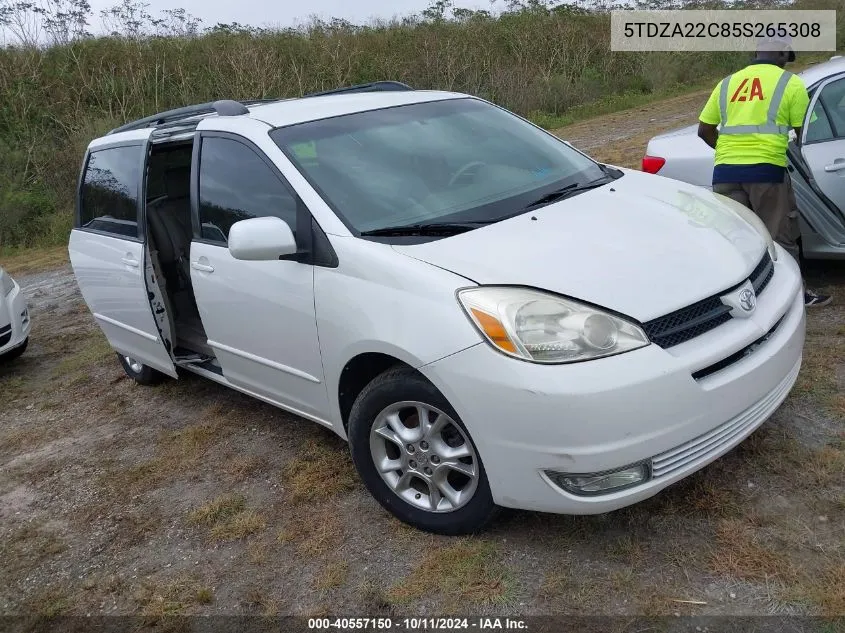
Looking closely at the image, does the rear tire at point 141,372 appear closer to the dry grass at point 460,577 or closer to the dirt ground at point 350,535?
the dirt ground at point 350,535

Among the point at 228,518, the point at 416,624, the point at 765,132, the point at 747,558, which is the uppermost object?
the point at 765,132

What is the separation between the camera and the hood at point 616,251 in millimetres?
2707

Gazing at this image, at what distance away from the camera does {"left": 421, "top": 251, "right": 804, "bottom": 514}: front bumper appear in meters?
2.50

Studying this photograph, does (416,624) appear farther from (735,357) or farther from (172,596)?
(735,357)

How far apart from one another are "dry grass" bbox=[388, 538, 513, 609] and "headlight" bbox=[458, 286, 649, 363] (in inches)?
33.8

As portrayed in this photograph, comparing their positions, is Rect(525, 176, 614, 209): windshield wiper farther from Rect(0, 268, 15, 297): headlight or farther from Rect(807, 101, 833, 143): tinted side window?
Rect(0, 268, 15, 297): headlight

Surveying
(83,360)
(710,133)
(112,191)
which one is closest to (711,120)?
(710,133)

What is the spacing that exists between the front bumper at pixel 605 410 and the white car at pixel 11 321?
492 centimetres

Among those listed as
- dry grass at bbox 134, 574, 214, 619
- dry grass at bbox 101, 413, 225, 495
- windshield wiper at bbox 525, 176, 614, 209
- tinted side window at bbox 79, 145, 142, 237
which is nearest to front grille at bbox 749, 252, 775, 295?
windshield wiper at bbox 525, 176, 614, 209

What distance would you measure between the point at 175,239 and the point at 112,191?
498 millimetres

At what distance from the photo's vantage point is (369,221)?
10.6ft

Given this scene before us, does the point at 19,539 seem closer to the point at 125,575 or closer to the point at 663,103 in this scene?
the point at 125,575

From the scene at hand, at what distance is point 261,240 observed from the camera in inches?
124

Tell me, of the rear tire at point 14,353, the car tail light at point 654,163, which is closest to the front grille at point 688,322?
the car tail light at point 654,163
